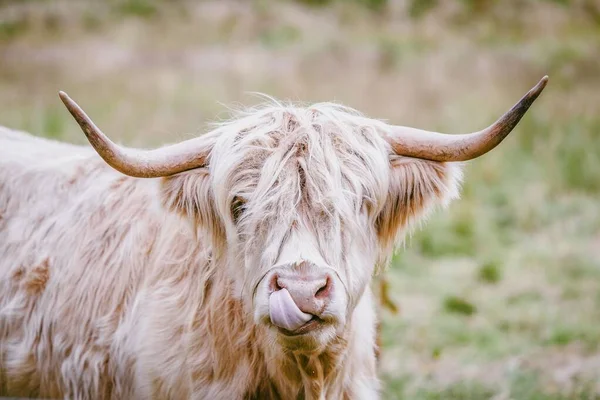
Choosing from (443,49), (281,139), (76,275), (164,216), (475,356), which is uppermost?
(443,49)

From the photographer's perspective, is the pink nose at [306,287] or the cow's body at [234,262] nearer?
the pink nose at [306,287]

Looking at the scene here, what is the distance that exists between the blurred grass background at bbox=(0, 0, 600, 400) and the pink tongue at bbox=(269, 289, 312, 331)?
163 centimetres

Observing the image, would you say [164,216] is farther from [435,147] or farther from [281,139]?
[435,147]

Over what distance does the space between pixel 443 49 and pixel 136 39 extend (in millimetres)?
A: 6395

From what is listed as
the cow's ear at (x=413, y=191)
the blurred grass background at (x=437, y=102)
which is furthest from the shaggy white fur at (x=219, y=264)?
the blurred grass background at (x=437, y=102)

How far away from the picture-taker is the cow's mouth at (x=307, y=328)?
2697 millimetres

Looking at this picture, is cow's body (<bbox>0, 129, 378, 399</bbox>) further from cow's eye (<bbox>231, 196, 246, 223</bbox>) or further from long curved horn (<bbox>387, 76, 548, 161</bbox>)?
long curved horn (<bbox>387, 76, 548, 161</bbox>)

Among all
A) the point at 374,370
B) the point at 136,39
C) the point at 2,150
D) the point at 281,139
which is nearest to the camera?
the point at 281,139

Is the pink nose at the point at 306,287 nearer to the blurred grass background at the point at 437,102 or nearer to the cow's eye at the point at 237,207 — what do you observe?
the cow's eye at the point at 237,207

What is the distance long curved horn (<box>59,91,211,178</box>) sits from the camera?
2.92 m

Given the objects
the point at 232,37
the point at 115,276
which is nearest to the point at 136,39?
the point at 232,37

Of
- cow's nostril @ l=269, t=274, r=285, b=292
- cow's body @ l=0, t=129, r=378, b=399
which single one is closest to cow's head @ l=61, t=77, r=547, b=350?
cow's nostril @ l=269, t=274, r=285, b=292

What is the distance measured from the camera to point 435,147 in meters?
3.15

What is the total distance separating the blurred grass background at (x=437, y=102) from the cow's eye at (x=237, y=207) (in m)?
1.04
